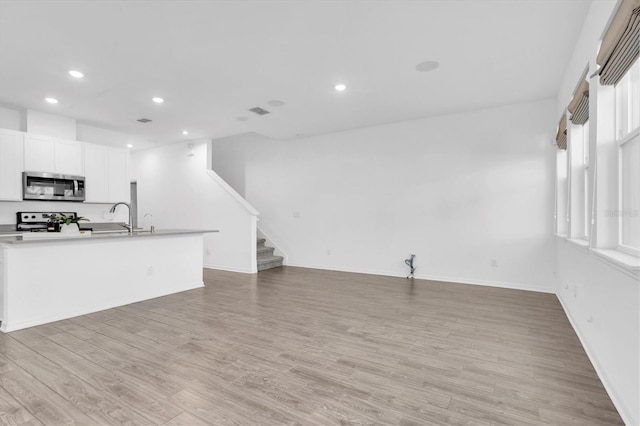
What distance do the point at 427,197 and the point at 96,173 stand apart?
20.4 ft

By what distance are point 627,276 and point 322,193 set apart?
5413 mm

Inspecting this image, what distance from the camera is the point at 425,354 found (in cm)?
264

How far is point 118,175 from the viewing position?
6.33 m

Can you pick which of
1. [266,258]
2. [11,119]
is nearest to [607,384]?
[266,258]

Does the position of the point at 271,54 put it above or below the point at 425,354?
above

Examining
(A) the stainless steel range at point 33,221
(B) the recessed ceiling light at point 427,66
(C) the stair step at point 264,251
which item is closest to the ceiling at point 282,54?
(B) the recessed ceiling light at point 427,66

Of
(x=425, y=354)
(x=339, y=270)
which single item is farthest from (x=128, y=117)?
(x=425, y=354)

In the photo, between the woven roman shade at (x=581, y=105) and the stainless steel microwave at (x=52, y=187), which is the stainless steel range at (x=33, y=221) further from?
the woven roman shade at (x=581, y=105)

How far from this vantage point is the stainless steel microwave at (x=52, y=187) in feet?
16.6

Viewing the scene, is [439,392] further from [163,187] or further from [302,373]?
[163,187]

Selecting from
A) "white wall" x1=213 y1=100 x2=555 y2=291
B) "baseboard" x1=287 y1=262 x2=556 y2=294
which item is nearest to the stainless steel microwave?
"white wall" x1=213 y1=100 x2=555 y2=291

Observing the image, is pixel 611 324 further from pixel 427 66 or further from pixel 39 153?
pixel 39 153

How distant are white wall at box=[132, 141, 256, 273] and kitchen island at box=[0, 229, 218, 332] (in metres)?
1.46

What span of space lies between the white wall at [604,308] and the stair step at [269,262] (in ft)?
16.7
